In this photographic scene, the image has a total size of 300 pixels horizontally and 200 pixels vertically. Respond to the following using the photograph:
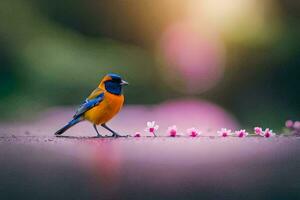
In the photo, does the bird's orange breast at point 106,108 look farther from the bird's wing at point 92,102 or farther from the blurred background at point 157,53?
the blurred background at point 157,53

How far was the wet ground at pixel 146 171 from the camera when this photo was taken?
9.45ft

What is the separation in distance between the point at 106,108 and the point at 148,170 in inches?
26.1

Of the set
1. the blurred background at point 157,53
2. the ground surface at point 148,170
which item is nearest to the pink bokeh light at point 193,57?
the blurred background at point 157,53

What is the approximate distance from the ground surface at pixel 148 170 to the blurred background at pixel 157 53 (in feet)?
6.04

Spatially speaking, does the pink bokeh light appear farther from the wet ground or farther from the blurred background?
the wet ground

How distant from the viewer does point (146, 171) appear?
3164 millimetres

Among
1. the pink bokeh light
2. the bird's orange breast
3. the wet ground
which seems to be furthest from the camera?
the pink bokeh light

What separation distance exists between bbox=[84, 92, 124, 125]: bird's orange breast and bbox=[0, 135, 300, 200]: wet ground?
0.49 feet

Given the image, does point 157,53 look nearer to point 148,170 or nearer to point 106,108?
point 106,108

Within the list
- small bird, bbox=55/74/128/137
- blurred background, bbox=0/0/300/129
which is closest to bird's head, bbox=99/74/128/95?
small bird, bbox=55/74/128/137

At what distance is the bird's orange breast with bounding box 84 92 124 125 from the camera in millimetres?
3717

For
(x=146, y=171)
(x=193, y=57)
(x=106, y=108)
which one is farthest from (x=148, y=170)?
(x=193, y=57)

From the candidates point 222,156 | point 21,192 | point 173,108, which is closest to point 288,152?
point 222,156

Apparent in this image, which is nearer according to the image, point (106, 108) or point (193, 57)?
point (106, 108)
